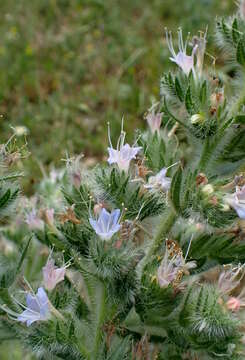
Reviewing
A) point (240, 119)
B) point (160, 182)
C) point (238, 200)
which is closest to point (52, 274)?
point (160, 182)

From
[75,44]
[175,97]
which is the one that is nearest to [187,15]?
[75,44]

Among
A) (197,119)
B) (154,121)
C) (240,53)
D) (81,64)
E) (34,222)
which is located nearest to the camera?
(197,119)

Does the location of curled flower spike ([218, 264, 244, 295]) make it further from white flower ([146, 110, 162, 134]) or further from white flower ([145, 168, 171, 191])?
white flower ([146, 110, 162, 134])

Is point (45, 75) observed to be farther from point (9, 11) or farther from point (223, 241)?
point (223, 241)

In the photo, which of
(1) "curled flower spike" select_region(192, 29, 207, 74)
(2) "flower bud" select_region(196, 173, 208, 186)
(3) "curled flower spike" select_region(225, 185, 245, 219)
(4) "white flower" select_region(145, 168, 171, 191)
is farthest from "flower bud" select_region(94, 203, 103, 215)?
(1) "curled flower spike" select_region(192, 29, 207, 74)

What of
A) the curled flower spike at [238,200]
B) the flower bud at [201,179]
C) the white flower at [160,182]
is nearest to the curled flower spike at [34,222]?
the white flower at [160,182]

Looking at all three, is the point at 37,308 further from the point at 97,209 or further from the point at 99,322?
the point at 97,209
